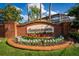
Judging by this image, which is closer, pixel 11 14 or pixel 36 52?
pixel 36 52

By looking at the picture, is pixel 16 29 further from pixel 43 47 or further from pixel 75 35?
pixel 75 35

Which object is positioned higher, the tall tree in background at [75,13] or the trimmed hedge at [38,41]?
the tall tree in background at [75,13]

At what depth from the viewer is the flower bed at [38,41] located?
4.37 metres

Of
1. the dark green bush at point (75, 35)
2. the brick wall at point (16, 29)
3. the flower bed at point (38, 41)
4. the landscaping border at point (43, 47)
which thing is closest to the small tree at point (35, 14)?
the brick wall at point (16, 29)

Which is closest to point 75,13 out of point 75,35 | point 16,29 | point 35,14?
point 75,35

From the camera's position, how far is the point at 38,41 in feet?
14.4

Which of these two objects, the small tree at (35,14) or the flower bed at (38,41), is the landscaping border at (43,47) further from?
the small tree at (35,14)

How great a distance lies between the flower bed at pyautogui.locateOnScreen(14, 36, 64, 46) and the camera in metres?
4.37

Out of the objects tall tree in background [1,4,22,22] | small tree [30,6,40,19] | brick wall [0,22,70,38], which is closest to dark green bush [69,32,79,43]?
brick wall [0,22,70,38]

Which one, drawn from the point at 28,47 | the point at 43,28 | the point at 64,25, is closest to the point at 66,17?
the point at 64,25

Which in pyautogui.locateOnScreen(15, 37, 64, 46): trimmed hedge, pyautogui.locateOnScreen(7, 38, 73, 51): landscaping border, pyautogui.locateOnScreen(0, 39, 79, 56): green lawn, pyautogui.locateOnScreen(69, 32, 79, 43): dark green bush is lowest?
pyautogui.locateOnScreen(0, 39, 79, 56): green lawn

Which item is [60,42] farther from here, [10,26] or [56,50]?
[10,26]

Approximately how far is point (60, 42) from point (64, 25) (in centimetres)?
28

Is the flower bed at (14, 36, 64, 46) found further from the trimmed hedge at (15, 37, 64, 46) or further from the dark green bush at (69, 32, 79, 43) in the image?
the dark green bush at (69, 32, 79, 43)
